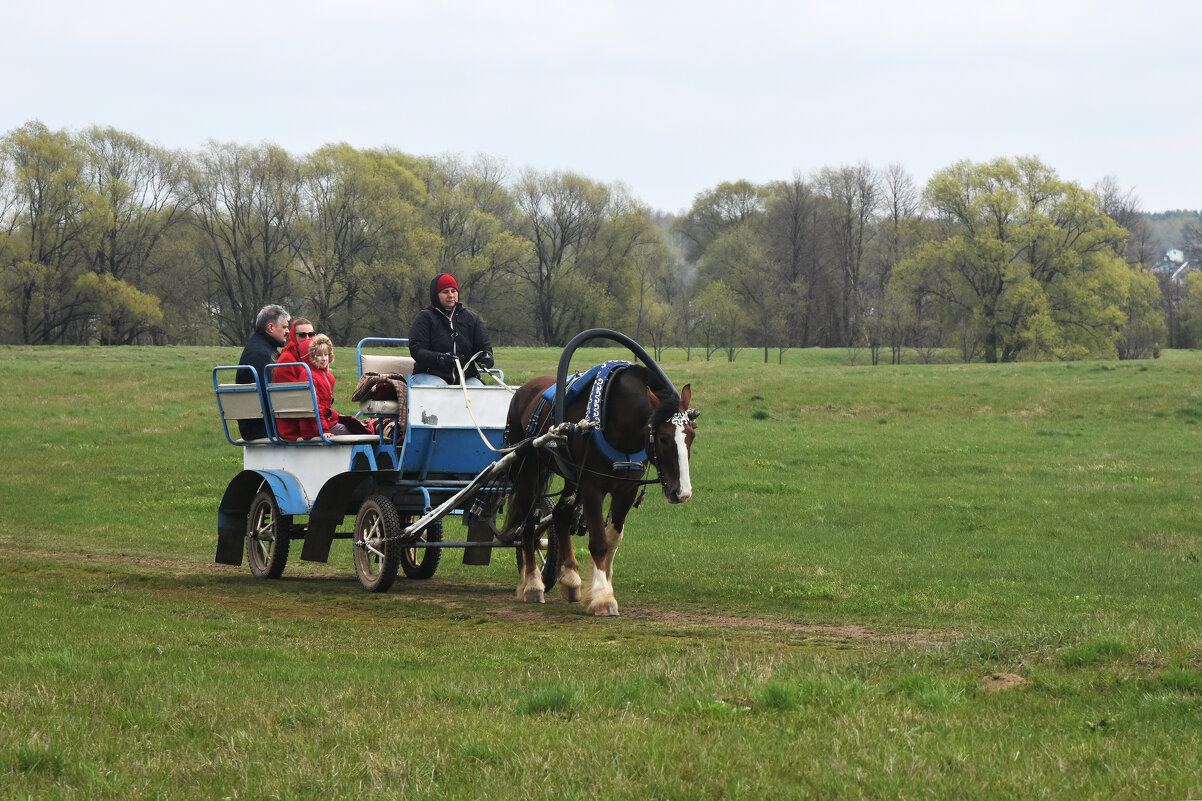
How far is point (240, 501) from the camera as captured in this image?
1295 centimetres

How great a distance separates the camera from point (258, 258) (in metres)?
65.0

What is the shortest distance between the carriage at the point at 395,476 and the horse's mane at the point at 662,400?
531 mm

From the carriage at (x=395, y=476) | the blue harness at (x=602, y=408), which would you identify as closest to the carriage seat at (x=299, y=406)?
the carriage at (x=395, y=476)

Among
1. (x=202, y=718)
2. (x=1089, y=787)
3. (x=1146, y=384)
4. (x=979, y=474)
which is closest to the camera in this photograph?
(x=1089, y=787)

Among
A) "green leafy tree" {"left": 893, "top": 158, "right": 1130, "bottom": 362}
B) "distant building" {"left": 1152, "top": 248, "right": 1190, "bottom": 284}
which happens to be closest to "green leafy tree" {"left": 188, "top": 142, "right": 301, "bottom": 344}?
"green leafy tree" {"left": 893, "top": 158, "right": 1130, "bottom": 362}

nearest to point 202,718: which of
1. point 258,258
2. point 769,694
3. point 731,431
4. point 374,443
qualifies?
point 769,694

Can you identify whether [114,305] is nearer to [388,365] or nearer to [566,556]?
[388,365]

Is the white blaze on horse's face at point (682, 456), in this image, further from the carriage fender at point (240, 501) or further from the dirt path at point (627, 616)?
the carriage fender at point (240, 501)

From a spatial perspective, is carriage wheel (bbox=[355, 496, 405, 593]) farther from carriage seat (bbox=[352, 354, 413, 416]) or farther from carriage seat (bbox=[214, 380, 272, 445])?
carriage seat (bbox=[214, 380, 272, 445])

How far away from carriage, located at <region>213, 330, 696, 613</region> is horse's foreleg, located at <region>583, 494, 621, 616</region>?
1.79 feet

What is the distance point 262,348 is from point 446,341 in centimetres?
204

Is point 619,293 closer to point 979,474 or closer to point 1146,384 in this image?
point 1146,384

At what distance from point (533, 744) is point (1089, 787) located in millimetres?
2008

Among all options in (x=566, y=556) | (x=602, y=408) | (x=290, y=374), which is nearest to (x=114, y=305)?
(x=290, y=374)
